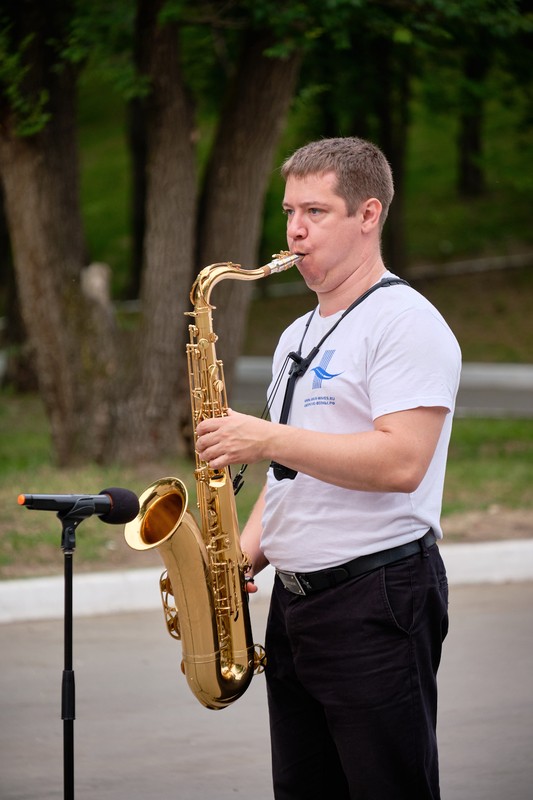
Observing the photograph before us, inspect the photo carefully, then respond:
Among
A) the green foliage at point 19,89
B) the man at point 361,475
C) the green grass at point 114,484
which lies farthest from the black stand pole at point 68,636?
the green foliage at point 19,89

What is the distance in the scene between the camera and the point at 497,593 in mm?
7188

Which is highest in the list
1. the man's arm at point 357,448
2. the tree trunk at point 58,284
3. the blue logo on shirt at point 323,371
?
the blue logo on shirt at point 323,371

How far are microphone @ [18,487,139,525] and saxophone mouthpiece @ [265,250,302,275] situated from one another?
2.31 ft

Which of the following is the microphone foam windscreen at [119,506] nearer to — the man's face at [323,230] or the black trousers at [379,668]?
the black trousers at [379,668]

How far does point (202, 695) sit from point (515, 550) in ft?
15.2

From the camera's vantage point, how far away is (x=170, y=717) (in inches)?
212

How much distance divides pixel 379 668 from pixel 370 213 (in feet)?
3.68

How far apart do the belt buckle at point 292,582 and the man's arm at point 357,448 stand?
0.35 m

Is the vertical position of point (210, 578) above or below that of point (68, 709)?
above

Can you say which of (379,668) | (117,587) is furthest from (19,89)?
(379,668)

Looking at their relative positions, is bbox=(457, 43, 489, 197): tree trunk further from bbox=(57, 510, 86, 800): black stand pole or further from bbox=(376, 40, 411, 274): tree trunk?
bbox=(57, 510, 86, 800): black stand pole

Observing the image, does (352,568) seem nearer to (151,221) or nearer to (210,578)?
(210,578)

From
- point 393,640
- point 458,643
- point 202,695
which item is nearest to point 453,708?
point 458,643

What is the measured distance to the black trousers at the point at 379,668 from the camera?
2.76 metres
